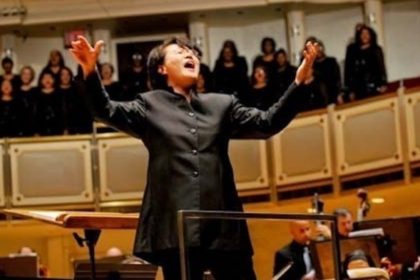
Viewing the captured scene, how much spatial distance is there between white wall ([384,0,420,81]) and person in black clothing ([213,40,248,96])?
2.21 metres

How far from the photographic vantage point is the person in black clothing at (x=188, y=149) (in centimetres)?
270

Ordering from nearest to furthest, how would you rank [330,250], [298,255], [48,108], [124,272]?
[124,272] → [330,250] → [298,255] → [48,108]

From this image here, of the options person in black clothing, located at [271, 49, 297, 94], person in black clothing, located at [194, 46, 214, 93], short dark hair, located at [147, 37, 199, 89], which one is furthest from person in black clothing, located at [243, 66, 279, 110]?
short dark hair, located at [147, 37, 199, 89]

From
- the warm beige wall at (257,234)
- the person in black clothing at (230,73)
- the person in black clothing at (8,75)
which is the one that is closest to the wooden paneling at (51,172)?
the warm beige wall at (257,234)

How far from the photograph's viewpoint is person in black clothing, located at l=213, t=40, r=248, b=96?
10695 mm

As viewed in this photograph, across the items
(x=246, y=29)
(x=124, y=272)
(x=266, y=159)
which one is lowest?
(x=124, y=272)

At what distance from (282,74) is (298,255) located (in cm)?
464

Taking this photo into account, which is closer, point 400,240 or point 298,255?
point 400,240

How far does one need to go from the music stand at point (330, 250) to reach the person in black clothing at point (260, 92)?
5.29 m

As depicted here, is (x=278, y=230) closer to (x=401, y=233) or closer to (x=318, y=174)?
(x=318, y=174)

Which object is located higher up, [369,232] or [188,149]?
[188,149]

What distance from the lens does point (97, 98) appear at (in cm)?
276

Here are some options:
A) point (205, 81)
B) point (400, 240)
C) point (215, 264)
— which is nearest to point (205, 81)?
point (205, 81)

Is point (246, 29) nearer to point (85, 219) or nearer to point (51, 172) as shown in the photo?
point (51, 172)
